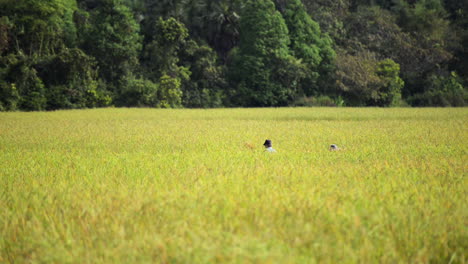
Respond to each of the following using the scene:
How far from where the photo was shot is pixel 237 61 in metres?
31.2

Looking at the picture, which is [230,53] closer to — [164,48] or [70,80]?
[164,48]

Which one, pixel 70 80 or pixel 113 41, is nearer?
pixel 70 80

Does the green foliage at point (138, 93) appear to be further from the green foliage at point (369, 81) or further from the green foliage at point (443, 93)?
the green foliage at point (443, 93)

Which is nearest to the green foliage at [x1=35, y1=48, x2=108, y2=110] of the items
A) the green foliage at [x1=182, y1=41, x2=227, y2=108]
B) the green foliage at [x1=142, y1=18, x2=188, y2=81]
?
the green foliage at [x1=142, y1=18, x2=188, y2=81]

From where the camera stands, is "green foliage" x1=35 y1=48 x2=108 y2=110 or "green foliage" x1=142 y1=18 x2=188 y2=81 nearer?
"green foliage" x1=35 y1=48 x2=108 y2=110

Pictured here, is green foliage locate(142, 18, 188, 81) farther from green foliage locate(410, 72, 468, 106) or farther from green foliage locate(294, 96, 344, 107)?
green foliage locate(410, 72, 468, 106)

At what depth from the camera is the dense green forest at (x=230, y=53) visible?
2512 cm

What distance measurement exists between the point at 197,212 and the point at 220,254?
0.83 metres

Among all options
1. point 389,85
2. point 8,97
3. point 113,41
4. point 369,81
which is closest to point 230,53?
point 113,41

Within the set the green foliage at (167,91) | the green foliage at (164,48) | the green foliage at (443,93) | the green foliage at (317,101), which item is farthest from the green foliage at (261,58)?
the green foliage at (443,93)

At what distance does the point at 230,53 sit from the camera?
32.2 meters

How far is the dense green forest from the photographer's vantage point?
25.1m

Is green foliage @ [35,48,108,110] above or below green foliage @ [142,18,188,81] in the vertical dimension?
below

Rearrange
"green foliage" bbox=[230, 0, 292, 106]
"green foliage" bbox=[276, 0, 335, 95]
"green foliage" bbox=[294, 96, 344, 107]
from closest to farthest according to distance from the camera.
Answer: "green foliage" bbox=[294, 96, 344, 107] < "green foliage" bbox=[230, 0, 292, 106] < "green foliage" bbox=[276, 0, 335, 95]
